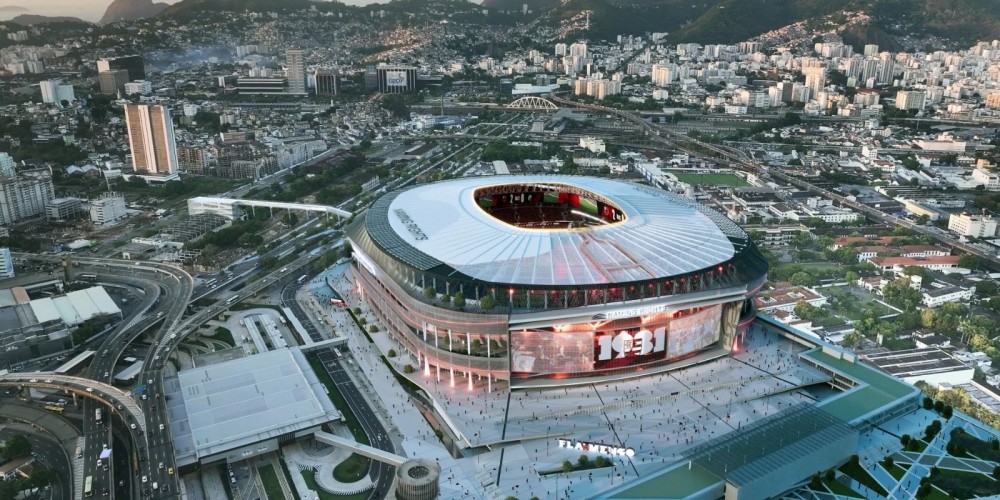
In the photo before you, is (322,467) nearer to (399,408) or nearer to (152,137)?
(399,408)

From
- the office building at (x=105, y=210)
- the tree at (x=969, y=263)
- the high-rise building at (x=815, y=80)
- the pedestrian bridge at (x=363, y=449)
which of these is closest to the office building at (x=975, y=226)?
the tree at (x=969, y=263)

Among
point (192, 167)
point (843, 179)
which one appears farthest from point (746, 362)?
point (192, 167)

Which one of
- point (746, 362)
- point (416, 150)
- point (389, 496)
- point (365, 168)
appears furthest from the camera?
point (416, 150)

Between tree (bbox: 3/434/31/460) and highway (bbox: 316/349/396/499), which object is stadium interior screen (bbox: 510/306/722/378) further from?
tree (bbox: 3/434/31/460)

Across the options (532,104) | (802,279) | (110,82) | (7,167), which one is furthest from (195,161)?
(532,104)

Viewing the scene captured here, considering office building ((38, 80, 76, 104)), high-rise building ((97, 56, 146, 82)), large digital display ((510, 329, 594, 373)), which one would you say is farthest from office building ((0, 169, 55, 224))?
high-rise building ((97, 56, 146, 82))

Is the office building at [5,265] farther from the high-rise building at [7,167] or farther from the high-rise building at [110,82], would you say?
the high-rise building at [110,82]

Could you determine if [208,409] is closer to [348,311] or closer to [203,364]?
[203,364]
